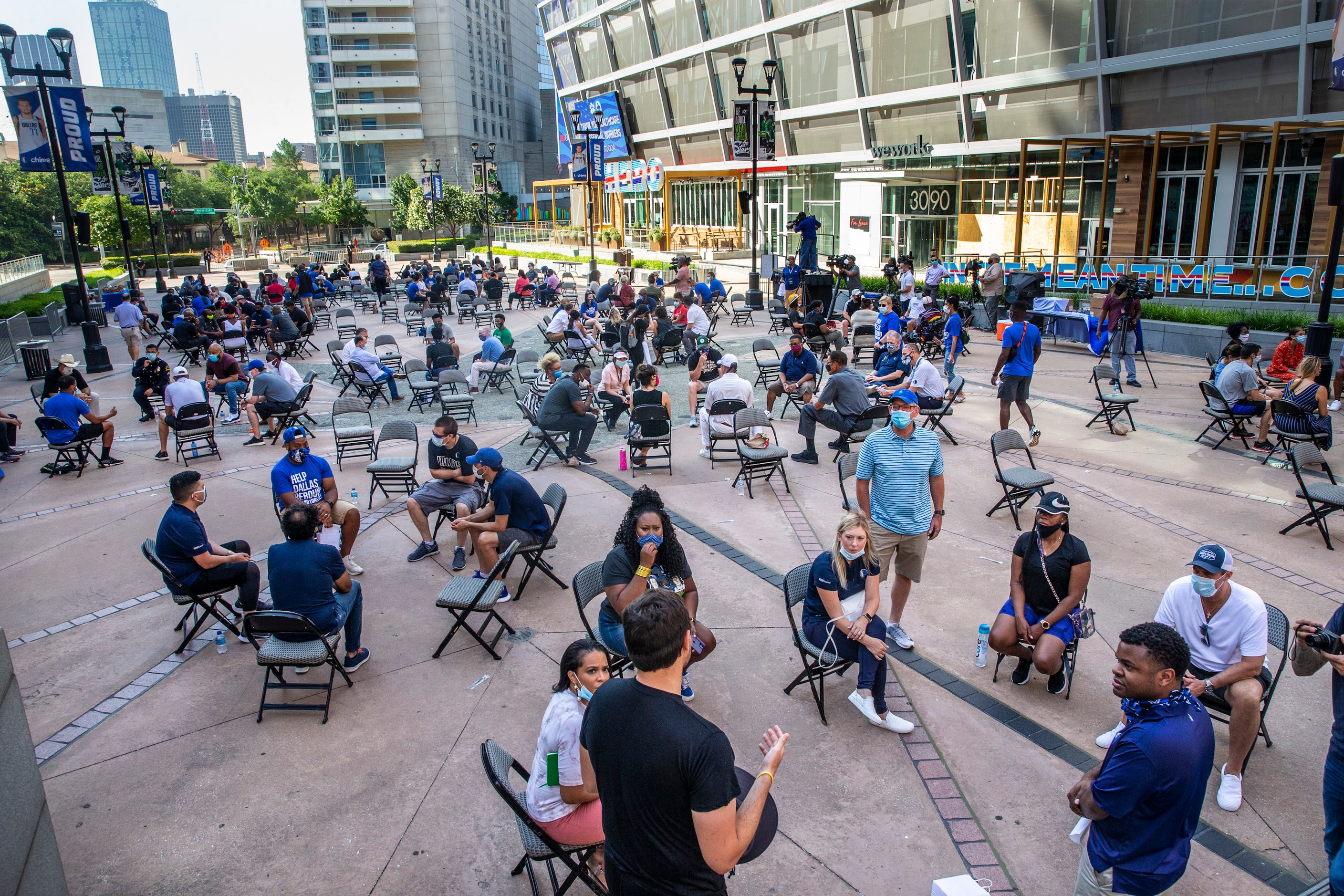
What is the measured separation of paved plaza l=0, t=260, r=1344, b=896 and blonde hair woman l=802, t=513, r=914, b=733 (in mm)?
226

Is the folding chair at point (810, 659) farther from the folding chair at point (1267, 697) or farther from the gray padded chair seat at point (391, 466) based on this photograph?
the gray padded chair seat at point (391, 466)

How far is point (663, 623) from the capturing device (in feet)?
8.25

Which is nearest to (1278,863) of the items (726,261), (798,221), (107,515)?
(107,515)

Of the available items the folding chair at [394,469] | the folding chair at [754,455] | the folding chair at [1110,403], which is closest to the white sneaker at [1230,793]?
the folding chair at [754,455]

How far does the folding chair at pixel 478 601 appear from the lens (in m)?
6.00

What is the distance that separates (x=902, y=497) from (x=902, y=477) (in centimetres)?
15

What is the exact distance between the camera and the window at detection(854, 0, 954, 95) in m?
30.1

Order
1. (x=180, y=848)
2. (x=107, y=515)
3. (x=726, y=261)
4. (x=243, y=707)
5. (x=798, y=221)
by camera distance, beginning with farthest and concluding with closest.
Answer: (x=726, y=261)
(x=798, y=221)
(x=107, y=515)
(x=243, y=707)
(x=180, y=848)

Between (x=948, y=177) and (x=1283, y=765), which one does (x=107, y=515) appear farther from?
(x=948, y=177)

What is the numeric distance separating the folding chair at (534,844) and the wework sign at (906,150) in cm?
3290

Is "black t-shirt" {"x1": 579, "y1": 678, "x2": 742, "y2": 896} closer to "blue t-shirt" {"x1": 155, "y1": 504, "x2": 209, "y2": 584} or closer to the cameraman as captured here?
the cameraman

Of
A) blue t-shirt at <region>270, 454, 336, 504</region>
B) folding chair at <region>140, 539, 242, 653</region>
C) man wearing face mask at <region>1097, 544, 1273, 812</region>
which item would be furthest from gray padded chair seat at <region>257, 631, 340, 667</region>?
man wearing face mask at <region>1097, 544, 1273, 812</region>

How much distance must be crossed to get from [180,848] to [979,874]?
163 inches

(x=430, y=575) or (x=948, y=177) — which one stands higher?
(x=948, y=177)
